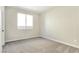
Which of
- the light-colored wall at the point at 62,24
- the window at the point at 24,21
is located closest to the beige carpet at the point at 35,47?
the light-colored wall at the point at 62,24

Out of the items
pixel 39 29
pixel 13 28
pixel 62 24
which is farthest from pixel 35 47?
pixel 62 24

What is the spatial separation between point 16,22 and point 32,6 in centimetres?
43

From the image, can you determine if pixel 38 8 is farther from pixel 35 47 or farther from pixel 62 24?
pixel 35 47

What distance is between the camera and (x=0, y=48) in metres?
1.41

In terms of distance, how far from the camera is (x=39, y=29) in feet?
5.38

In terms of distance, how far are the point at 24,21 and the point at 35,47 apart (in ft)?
1.83

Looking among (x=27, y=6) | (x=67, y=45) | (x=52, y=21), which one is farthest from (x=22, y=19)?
(x=67, y=45)

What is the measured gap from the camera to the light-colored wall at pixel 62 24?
1.46 meters

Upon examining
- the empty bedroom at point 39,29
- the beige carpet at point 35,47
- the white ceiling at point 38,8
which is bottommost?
the beige carpet at point 35,47

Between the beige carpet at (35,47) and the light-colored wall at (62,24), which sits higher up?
the light-colored wall at (62,24)

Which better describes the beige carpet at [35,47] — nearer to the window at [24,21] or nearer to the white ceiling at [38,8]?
the window at [24,21]

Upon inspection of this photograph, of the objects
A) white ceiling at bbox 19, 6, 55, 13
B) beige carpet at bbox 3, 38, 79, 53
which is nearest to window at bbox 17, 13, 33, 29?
white ceiling at bbox 19, 6, 55, 13

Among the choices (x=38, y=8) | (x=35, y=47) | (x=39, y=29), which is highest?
(x=38, y=8)
